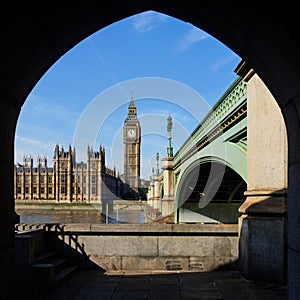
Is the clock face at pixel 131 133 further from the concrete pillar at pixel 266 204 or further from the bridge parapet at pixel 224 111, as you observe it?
the concrete pillar at pixel 266 204

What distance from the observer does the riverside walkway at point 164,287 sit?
5.47 meters

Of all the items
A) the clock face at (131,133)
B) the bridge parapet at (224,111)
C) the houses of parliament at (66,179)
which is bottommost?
the houses of parliament at (66,179)

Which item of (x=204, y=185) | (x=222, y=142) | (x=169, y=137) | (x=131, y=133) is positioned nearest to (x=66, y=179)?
(x=131, y=133)

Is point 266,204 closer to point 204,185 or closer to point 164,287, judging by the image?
point 164,287

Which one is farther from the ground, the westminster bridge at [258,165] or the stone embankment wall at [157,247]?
the westminster bridge at [258,165]

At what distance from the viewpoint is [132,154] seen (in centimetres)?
14462

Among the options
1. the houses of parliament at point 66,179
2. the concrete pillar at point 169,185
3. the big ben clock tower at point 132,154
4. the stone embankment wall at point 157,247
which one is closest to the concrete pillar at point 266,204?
the stone embankment wall at point 157,247

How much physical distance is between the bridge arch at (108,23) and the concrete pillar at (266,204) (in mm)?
2633

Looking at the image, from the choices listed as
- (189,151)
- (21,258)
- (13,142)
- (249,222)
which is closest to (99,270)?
(21,258)

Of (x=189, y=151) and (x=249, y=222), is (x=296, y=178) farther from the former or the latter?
(x=189, y=151)

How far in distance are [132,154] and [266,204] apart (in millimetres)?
138545

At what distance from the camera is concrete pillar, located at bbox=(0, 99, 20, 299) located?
3.42m

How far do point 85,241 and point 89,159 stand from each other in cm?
11012

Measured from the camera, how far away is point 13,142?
3746 mm
